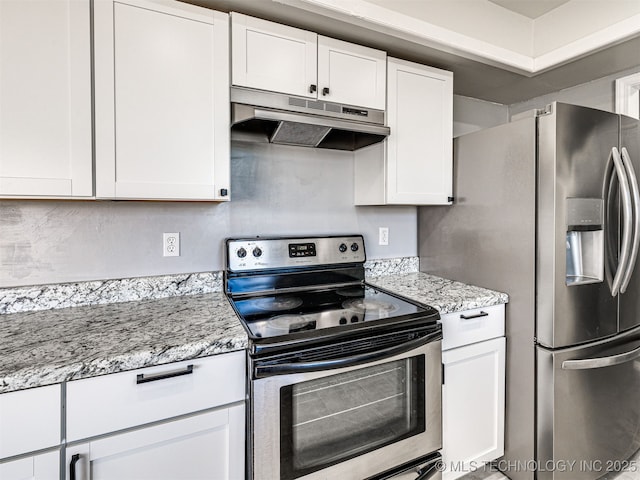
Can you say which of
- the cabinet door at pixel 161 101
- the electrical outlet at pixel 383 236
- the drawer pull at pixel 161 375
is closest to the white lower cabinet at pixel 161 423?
the drawer pull at pixel 161 375

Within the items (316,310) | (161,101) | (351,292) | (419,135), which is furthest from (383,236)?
(161,101)

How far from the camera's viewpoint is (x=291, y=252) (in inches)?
72.3

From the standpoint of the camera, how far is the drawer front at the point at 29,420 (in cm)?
88

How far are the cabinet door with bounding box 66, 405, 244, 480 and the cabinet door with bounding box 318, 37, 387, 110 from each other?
1.38 m

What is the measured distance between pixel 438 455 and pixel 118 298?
1542 mm

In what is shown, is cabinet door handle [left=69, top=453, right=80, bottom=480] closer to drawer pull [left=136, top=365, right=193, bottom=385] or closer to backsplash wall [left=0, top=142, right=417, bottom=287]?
drawer pull [left=136, top=365, right=193, bottom=385]

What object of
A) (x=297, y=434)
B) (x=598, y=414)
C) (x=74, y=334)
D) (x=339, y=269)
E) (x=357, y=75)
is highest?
(x=357, y=75)

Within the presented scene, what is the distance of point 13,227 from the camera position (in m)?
1.41

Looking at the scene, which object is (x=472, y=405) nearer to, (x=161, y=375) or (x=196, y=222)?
(x=161, y=375)

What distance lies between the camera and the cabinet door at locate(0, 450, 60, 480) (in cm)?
88

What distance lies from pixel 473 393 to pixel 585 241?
889 mm


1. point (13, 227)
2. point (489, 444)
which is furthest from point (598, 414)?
point (13, 227)

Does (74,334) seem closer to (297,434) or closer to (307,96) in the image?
(297,434)

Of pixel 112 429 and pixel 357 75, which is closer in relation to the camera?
pixel 112 429
